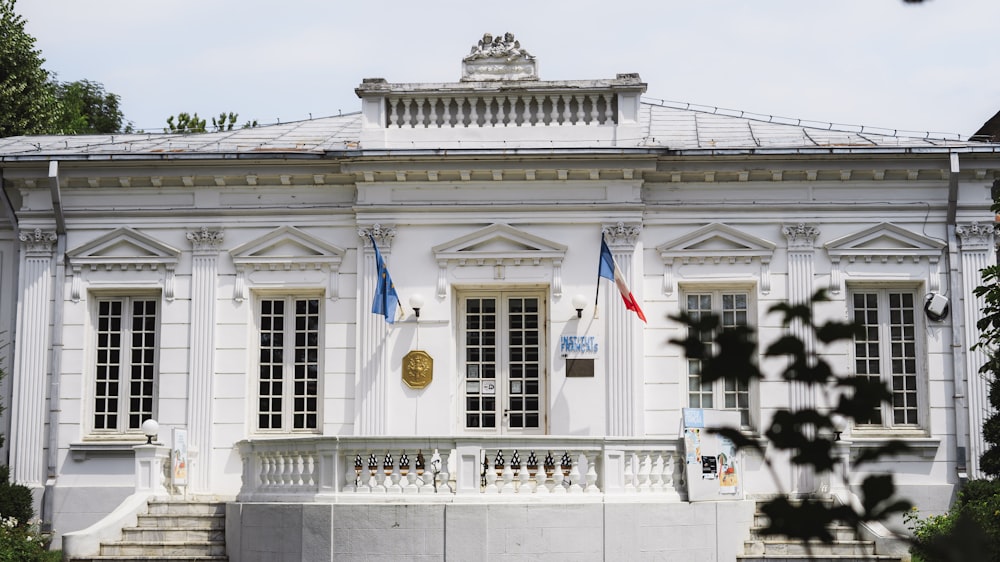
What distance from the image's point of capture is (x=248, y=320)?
17703mm

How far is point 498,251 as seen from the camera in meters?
17.4

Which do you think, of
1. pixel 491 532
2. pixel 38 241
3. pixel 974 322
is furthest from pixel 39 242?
pixel 974 322

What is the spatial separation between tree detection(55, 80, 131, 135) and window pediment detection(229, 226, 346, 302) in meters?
18.8

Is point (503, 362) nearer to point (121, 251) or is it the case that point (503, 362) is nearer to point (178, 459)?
point (178, 459)

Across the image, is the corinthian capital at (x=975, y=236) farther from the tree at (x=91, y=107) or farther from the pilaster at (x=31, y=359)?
the tree at (x=91, y=107)

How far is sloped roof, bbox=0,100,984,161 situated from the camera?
17.6 meters

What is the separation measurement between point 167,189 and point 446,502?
685cm

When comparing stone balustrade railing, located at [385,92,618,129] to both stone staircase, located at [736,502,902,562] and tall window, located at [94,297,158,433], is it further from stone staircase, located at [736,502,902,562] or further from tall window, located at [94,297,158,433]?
stone staircase, located at [736,502,902,562]

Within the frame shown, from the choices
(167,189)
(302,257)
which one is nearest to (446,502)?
(302,257)

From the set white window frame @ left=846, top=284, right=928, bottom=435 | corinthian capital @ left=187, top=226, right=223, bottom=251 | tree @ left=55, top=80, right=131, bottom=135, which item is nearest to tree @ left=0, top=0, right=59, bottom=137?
tree @ left=55, top=80, right=131, bottom=135

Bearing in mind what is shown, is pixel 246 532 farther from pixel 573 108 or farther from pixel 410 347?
pixel 573 108

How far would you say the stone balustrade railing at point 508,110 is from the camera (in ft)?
57.5

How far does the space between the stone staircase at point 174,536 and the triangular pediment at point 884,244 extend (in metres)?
8.33

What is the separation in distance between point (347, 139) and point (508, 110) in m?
2.60
